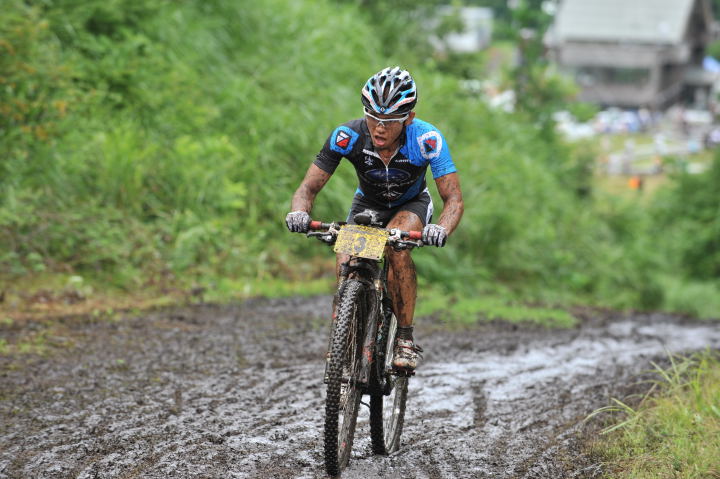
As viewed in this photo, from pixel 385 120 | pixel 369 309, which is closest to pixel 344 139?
pixel 385 120

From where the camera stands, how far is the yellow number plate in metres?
5.30

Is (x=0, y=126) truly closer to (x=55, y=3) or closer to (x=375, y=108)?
(x=55, y=3)

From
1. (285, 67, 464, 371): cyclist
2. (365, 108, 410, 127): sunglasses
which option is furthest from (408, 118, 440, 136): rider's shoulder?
(365, 108, 410, 127): sunglasses

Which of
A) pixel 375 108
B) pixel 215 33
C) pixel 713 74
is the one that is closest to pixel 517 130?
pixel 215 33

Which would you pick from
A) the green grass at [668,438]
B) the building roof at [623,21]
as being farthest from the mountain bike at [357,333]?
the building roof at [623,21]

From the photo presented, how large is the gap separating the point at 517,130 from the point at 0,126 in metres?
14.6

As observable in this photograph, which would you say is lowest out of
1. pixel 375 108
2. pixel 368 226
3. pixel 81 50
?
pixel 368 226

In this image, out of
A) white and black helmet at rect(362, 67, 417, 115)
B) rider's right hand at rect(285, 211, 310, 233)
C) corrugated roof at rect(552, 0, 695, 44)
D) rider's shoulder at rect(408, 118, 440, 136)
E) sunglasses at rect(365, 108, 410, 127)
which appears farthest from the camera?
corrugated roof at rect(552, 0, 695, 44)

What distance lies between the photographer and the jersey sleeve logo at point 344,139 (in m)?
5.90

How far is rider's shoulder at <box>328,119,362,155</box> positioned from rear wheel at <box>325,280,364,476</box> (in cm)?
100

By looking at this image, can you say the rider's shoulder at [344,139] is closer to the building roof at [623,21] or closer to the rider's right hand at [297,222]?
the rider's right hand at [297,222]

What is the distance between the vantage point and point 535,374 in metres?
8.91

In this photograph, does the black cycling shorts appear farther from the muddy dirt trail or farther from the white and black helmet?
the muddy dirt trail

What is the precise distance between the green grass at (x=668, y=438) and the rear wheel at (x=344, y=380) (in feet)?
5.66
